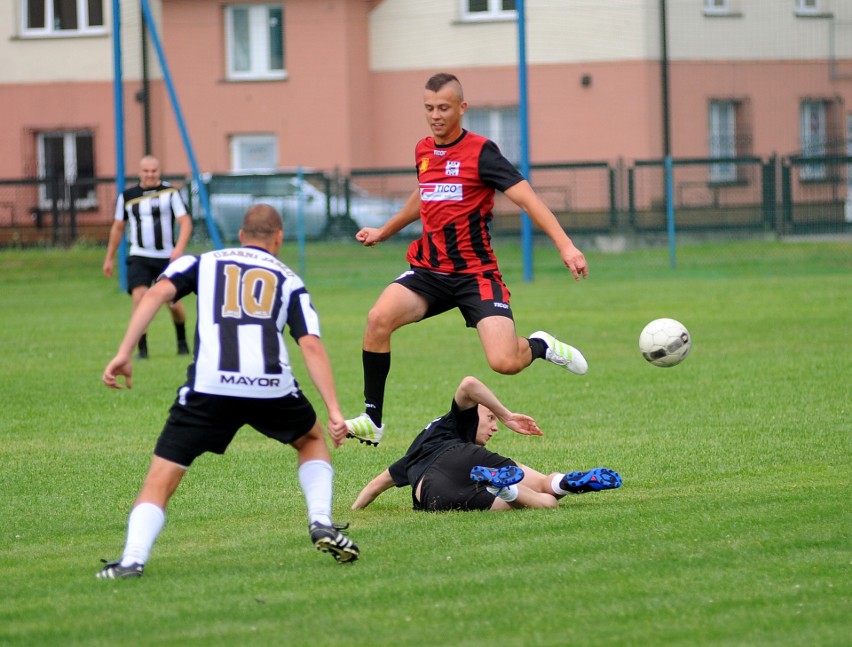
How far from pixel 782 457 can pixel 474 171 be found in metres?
2.63

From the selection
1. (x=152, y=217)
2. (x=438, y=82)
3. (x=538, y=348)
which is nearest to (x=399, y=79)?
(x=152, y=217)

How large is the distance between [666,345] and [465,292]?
5.18 ft

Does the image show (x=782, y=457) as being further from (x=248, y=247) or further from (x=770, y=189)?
(x=770, y=189)

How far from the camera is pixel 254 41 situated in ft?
115

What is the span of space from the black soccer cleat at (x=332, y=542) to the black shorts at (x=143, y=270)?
382 inches

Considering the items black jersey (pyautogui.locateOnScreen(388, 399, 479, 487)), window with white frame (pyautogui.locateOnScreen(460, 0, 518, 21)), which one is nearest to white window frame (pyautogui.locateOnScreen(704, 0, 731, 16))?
window with white frame (pyautogui.locateOnScreen(460, 0, 518, 21))

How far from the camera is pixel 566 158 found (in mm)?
33438

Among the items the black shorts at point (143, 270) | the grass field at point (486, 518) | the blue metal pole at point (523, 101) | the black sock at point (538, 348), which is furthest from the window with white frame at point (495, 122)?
the black sock at point (538, 348)

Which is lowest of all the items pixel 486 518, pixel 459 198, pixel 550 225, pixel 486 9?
pixel 486 518

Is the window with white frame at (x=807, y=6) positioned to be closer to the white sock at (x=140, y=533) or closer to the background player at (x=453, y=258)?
the background player at (x=453, y=258)

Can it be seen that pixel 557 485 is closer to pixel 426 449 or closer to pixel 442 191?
pixel 426 449

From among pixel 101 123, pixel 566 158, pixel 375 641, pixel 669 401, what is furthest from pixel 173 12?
pixel 375 641

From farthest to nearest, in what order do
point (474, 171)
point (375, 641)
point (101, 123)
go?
point (101, 123) → point (474, 171) → point (375, 641)

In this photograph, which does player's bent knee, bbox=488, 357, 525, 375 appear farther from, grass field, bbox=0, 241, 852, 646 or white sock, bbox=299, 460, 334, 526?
white sock, bbox=299, 460, 334, 526
